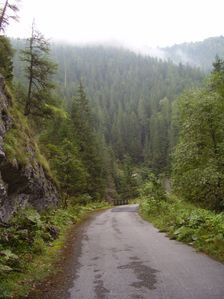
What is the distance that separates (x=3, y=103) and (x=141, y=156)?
114 metres

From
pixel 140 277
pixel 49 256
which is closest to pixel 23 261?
pixel 49 256

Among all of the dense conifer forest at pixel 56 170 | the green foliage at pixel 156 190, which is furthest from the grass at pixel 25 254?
the green foliage at pixel 156 190

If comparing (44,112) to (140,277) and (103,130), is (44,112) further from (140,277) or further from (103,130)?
(103,130)

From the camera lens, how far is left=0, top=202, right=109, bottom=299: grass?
30.3 ft

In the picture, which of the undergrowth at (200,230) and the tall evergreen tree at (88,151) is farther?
the tall evergreen tree at (88,151)

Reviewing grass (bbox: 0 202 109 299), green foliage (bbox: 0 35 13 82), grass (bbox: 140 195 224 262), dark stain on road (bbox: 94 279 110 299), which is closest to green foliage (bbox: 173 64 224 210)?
grass (bbox: 140 195 224 262)

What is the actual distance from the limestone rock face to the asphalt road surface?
441cm

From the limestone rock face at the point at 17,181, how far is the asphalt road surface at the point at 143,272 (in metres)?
4.41

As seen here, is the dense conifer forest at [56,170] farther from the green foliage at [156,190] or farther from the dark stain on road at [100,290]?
the dark stain on road at [100,290]

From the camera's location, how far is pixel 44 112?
31406 millimetres

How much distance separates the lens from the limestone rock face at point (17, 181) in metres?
17.5

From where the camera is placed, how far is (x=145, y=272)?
33.6ft

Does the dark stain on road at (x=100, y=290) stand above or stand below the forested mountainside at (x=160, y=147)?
below

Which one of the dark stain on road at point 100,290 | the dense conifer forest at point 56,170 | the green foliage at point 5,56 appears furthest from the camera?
the green foliage at point 5,56
